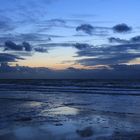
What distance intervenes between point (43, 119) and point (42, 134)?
17.9 ft

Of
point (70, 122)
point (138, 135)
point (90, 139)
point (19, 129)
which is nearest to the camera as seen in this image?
point (90, 139)

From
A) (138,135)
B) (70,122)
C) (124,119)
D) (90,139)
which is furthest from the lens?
(124,119)

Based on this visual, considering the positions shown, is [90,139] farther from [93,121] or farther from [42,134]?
[93,121]

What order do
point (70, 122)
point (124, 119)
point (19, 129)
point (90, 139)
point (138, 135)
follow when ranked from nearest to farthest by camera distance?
point (90, 139) → point (138, 135) → point (19, 129) → point (70, 122) → point (124, 119)

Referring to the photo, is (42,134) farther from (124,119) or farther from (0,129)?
(124,119)

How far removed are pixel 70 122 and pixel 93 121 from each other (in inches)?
57.9

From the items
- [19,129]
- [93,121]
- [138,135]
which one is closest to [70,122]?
[93,121]

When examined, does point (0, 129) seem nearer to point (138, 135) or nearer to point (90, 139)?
point (90, 139)

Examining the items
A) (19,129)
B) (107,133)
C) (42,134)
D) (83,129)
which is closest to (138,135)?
(107,133)

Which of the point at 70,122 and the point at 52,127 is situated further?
the point at 70,122

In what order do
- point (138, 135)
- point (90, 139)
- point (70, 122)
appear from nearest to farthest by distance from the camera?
point (90, 139), point (138, 135), point (70, 122)

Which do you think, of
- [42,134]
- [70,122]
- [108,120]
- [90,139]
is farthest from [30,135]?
[108,120]

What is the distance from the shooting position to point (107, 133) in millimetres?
16156

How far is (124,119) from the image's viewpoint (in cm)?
2109
